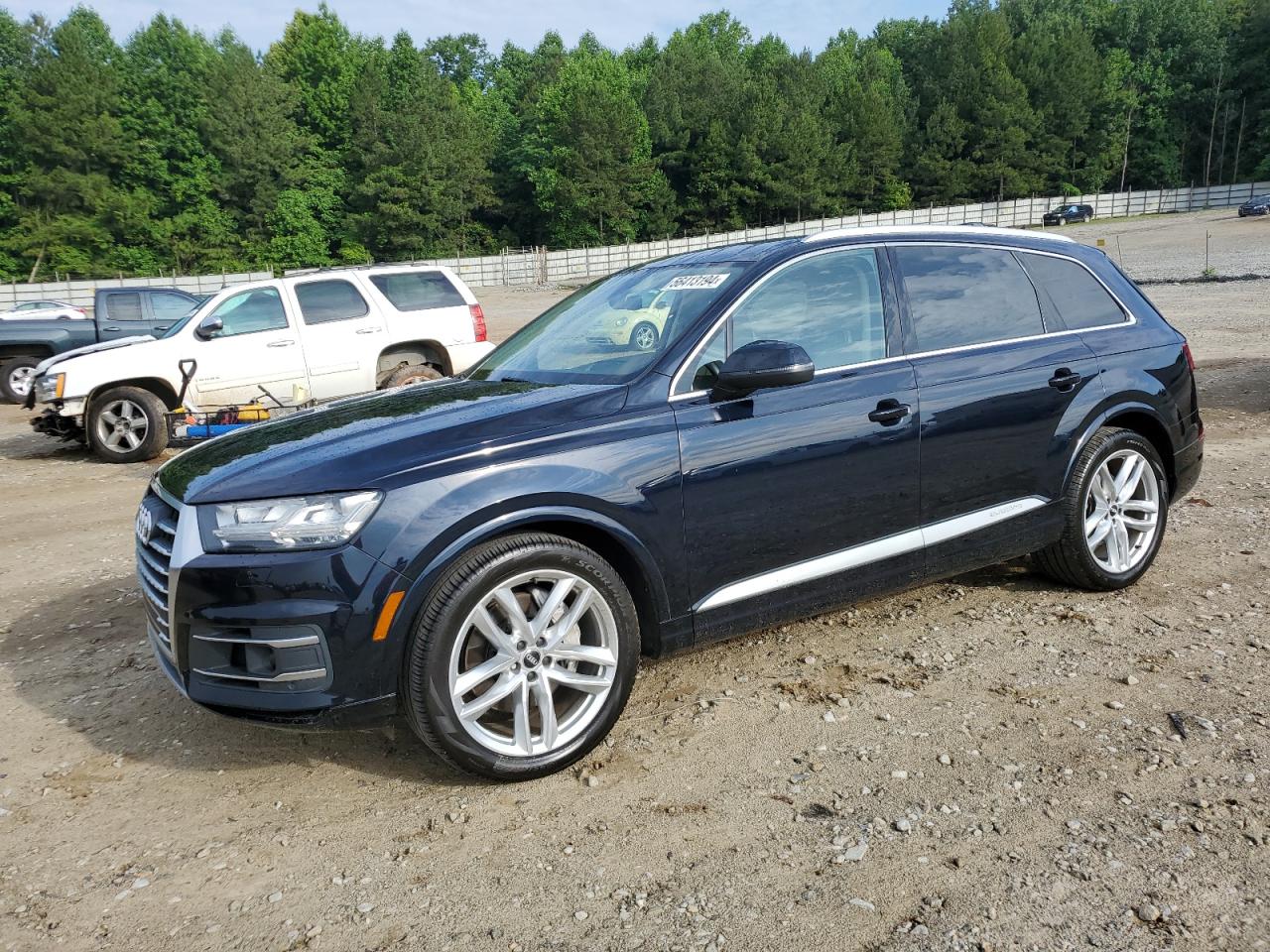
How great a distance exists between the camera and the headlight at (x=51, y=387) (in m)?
10.1

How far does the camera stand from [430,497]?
3082 millimetres

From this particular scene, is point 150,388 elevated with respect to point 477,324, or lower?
lower

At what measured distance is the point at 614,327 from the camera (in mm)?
4207

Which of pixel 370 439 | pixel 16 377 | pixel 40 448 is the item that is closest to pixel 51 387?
pixel 40 448

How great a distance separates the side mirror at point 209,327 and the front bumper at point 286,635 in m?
7.73

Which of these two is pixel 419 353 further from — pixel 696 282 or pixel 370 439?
pixel 370 439

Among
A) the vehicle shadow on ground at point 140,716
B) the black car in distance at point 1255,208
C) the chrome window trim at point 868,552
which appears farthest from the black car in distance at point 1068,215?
the vehicle shadow on ground at point 140,716

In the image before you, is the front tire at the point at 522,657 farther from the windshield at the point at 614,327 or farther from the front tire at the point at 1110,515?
the front tire at the point at 1110,515

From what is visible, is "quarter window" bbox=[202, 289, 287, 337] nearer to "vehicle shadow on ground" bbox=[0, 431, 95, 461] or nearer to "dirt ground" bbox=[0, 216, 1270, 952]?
"vehicle shadow on ground" bbox=[0, 431, 95, 461]

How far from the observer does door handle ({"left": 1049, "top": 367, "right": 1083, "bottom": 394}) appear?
4.46 meters

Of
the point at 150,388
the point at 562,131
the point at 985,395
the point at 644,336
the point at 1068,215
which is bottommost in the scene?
the point at 150,388

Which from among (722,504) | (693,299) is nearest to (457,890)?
(722,504)

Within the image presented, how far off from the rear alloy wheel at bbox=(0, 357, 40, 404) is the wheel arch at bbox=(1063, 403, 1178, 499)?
15993 millimetres

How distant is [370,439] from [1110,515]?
351 cm
